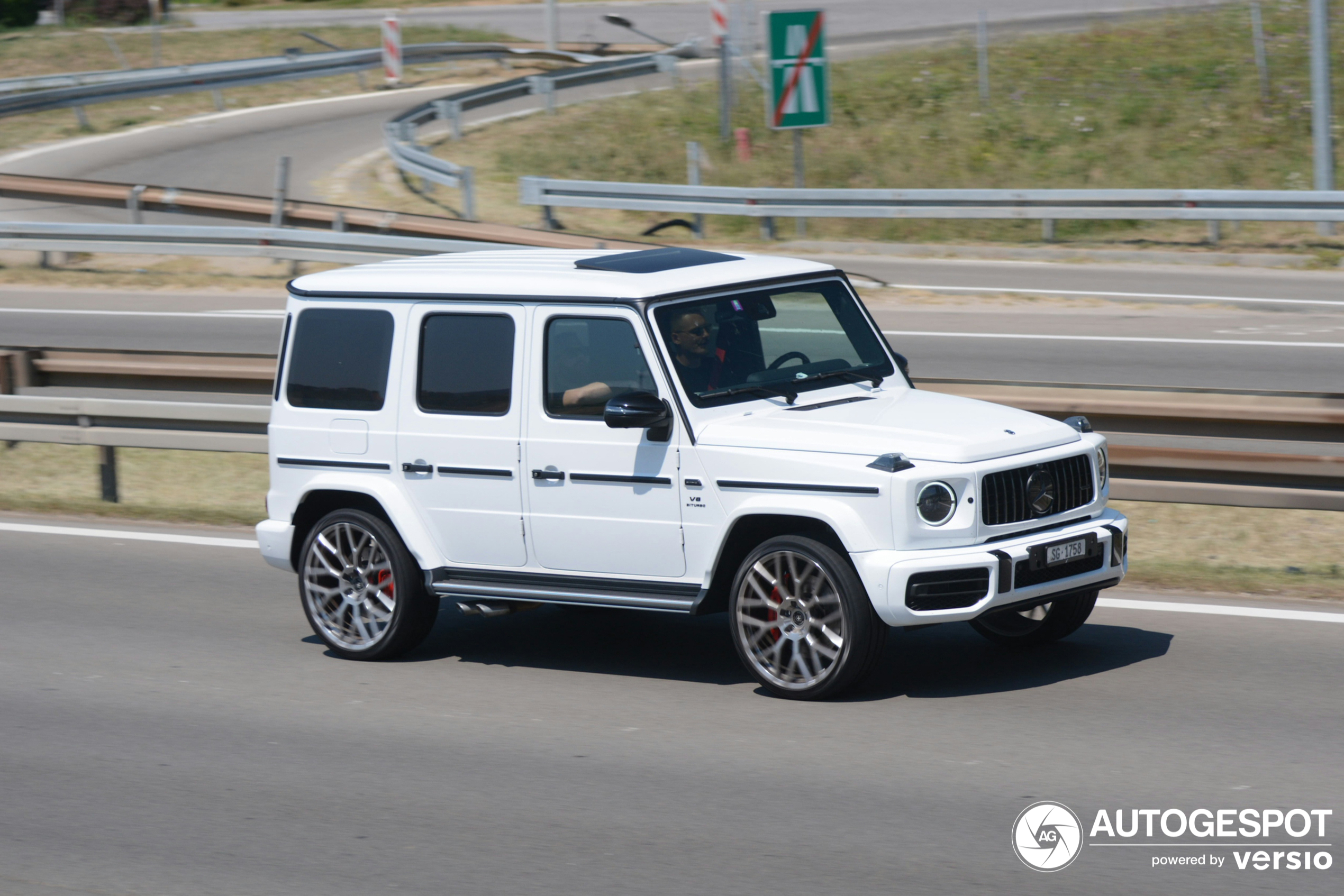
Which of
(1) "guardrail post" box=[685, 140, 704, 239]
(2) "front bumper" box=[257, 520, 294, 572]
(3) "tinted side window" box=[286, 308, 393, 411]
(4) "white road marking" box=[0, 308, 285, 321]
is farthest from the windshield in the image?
(1) "guardrail post" box=[685, 140, 704, 239]

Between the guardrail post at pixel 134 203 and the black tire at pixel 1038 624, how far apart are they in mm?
19508

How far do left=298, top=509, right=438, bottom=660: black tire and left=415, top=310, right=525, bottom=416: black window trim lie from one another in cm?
66

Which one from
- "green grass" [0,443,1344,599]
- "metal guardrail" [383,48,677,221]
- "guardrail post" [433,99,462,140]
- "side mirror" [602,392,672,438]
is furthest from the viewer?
"guardrail post" [433,99,462,140]

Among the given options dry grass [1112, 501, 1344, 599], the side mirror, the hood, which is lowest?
dry grass [1112, 501, 1344, 599]

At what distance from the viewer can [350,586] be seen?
26.2 feet

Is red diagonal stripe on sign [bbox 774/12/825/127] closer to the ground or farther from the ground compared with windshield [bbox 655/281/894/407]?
farther from the ground

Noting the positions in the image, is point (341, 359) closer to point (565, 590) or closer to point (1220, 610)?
point (565, 590)

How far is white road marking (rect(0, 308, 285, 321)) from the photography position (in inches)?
787

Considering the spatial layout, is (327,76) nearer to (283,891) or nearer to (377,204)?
(377,204)

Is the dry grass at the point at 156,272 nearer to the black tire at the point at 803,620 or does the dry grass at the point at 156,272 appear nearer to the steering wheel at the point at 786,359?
the steering wheel at the point at 786,359

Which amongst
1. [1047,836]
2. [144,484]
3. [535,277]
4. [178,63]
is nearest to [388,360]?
[535,277]

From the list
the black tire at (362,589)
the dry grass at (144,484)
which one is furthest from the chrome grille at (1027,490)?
the dry grass at (144,484)

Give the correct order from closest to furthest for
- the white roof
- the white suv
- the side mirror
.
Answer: the white suv, the side mirror, the white roof

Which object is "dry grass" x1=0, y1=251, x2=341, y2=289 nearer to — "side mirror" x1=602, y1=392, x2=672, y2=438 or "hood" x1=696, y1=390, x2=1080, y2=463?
"side mirror" x1=602, y1=392, x2=672, y2=438
